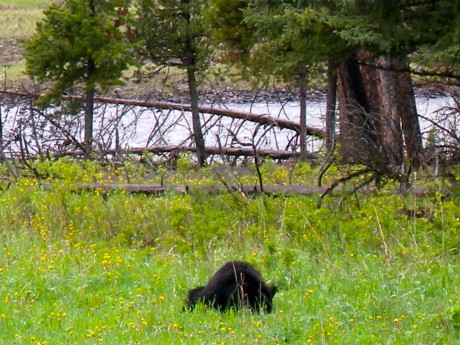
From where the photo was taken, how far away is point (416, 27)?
8.67 meters

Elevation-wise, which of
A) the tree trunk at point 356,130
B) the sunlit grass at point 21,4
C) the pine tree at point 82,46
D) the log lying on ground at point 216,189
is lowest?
the log lying on ground at point 216,189

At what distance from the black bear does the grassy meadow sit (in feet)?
0.43

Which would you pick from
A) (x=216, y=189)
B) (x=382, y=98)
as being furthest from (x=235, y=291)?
(x=382, y=98)

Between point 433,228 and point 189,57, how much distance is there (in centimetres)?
1135

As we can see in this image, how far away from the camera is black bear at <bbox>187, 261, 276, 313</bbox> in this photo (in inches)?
277

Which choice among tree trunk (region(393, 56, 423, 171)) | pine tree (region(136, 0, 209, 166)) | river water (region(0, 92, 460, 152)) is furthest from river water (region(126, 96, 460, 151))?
tree trunk (region(393, 56, 423, 171))

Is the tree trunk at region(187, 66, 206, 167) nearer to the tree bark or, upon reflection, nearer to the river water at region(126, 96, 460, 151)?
the river water at region(126, 96, 460, 151)

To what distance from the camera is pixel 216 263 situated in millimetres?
8766

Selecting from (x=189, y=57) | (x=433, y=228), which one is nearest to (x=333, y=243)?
(x=433, y=228)

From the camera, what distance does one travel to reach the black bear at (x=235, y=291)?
7.05m

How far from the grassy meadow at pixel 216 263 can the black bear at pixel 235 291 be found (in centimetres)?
13

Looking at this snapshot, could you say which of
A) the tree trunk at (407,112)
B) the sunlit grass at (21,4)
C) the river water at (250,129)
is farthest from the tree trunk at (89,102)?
the sunlit grass at (21,4)

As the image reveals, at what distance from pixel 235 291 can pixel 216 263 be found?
66.3 inches

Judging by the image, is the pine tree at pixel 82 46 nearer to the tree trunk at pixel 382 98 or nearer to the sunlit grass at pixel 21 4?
the tree trunk at pixel 382 98
